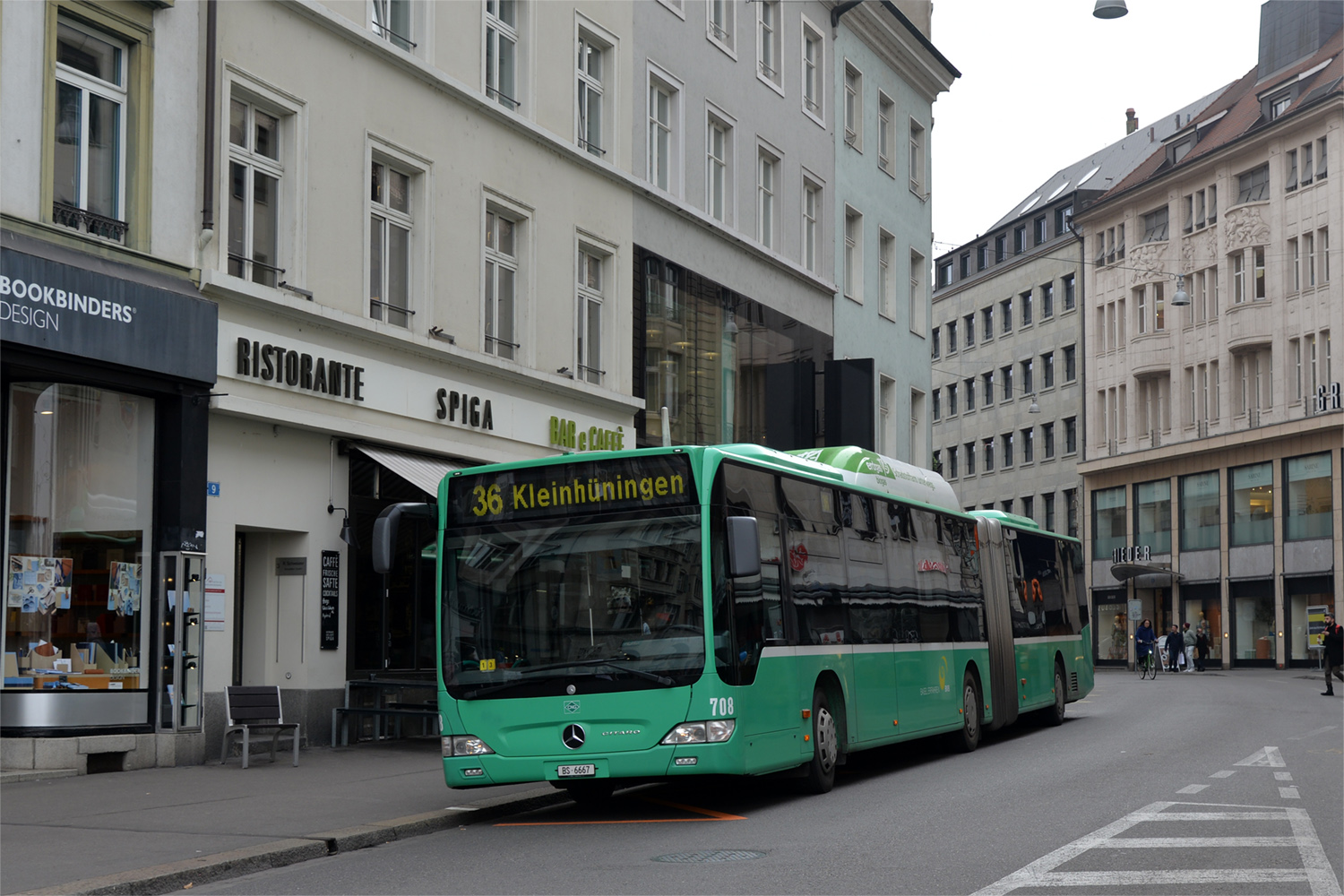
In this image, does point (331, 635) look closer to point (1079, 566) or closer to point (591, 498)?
point (591, 498)

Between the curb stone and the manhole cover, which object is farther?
the manhole cover

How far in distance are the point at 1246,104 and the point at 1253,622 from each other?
19.9 m

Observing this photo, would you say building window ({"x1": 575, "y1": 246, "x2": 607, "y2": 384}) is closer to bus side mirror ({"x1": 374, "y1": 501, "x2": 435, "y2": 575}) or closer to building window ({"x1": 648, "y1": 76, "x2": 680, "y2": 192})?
building window ({"x1": 648, "y1": 76, "x2": 680, "y2": 192})

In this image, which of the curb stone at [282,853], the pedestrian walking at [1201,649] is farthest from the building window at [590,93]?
the pedestrian walking at [1201,649]

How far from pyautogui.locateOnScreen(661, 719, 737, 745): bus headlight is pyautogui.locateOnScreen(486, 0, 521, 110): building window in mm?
13031

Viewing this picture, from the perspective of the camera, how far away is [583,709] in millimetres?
12156

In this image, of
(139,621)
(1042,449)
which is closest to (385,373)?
(139,621)

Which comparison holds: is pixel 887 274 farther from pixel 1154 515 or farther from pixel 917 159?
pixel 1154 515

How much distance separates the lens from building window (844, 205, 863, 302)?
36.6 m

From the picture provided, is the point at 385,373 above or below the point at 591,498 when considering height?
above

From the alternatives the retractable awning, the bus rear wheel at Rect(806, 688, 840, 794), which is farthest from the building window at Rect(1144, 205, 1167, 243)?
the bus rear wheel at Rect(806, 688, 840, 794)

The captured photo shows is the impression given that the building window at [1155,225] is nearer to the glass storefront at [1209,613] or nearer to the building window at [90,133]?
the glass storefront at [1209,613]

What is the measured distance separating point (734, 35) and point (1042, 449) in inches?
1873

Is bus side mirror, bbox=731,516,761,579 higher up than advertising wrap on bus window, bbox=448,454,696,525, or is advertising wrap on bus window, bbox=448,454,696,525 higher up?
advertising wrap on bus window, bbox=448,454,696,525
